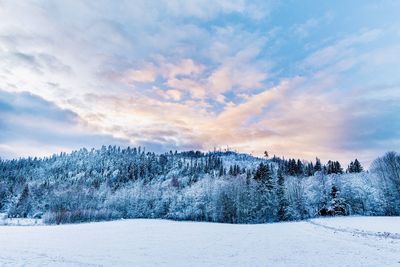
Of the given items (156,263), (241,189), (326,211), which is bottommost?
(156,263)

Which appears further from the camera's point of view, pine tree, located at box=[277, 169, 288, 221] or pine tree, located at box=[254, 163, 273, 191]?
pine tree, located at box=[254, 163, 273, 191]

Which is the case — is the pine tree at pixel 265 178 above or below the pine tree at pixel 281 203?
above

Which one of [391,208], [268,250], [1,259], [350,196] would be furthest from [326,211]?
[1,259]

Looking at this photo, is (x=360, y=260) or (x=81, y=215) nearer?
(x=360, y=260)

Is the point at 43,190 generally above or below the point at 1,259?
above

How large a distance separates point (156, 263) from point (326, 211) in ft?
301

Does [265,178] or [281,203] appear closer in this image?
[281,203]

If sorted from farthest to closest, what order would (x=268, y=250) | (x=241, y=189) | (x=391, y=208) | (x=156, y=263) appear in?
(x=241, y=189) → (x=391, y=208) → (x=268, y=250) → (x=156, y=263)

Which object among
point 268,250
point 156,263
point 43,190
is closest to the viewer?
point 156,263

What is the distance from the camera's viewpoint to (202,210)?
395ft

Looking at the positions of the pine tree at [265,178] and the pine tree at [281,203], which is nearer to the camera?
the pine tree at [281,203]

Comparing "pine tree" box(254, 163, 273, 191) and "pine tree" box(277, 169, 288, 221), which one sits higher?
"pine tree" box(254, 163, 273, 191)

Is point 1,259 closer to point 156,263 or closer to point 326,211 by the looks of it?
point 156,263

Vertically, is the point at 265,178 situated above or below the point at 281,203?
above
